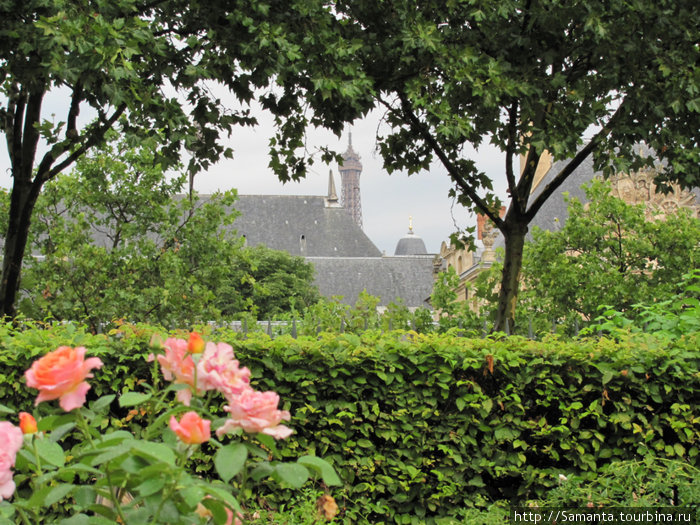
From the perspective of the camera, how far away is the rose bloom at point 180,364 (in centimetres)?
174

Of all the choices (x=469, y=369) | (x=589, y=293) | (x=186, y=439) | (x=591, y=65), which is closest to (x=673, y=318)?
(x=469, y=369)

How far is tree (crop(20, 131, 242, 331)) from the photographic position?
1608 centimetres

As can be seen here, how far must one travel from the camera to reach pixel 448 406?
15.7 ft

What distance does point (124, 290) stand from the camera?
1644 cm

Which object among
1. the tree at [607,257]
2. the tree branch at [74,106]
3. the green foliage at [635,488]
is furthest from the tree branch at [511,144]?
the tree at [607,257]

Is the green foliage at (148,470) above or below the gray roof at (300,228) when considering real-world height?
below

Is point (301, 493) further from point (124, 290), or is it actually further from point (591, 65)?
point (124, 290)

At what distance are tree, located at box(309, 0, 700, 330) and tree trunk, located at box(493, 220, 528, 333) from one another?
1 centimetres

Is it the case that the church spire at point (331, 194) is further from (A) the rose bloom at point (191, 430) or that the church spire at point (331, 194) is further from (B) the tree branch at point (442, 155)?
(A) the rose bloom at point (191, 430)

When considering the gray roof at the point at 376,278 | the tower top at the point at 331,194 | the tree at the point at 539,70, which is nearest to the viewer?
the tree at the point at 539,70

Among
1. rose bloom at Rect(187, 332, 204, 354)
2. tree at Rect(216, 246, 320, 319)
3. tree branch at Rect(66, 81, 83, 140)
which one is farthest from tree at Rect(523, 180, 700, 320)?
tree at Rect(216, 246, 320, 319)

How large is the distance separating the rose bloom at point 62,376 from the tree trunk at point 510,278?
659 cm

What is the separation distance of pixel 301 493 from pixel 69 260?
1425cm

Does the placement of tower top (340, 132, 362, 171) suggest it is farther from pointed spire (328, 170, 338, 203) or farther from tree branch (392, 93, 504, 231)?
tree branch (392, 93, 504, 231)
